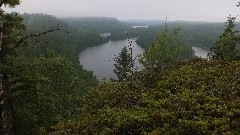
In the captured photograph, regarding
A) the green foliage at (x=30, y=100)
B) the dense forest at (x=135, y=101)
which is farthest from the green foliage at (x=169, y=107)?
the green foliage at (x=30, y=100)

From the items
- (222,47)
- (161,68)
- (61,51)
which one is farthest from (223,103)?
(61,51)

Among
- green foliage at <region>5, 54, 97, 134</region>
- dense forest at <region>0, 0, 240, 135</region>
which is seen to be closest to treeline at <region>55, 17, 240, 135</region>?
dense forest at <region>0, 0, 240, 135</region>

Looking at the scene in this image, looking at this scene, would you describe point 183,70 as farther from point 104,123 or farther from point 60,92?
point 60,92

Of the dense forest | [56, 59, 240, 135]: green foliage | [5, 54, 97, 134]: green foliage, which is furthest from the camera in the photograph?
[5, 54, 97, 134]: green foliage

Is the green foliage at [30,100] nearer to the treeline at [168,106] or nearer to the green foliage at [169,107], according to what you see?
the green foliage at [169,107]

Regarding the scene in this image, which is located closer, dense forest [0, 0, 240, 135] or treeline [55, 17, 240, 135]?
treeline [55, 17, 240, 135]

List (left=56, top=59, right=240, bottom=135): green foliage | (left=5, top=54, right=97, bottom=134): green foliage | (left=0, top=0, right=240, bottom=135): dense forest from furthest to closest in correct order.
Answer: (left=5, top=54, right=97, bottom=134): green foliage < (left=0, top=0, right=240, bottom=135): dense forest < (left=56, top=59, right=240, bottom=135): green foliage

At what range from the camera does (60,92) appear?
42938mm

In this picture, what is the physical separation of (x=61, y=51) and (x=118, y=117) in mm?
121395

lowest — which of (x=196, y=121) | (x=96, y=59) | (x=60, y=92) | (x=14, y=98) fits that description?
(x=96, y=59)

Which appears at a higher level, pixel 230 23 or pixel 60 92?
pixel 230 23

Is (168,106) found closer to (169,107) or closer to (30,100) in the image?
(169,107)

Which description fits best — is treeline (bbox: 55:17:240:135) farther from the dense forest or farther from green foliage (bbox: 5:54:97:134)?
green foliage (bbox: 5:54:97:134)

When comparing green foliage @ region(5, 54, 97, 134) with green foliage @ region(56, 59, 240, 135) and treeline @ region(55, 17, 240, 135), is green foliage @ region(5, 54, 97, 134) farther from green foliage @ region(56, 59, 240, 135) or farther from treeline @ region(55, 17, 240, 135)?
treeline @ region(55, 17, 240, 135)
